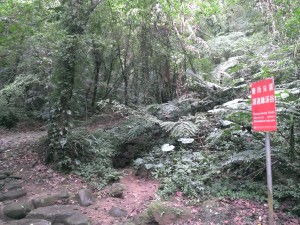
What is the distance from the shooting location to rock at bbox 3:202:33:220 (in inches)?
192

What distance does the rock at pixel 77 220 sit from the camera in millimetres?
4477

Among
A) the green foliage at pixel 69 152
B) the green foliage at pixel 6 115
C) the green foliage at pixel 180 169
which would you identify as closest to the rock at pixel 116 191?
the green foliage at pixel 180 169

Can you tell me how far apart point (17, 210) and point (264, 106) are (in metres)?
4.45

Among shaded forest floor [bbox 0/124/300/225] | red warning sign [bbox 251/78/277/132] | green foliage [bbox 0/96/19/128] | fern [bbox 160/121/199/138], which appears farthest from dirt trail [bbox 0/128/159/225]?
green foliage [bbox 0/96/19/128]

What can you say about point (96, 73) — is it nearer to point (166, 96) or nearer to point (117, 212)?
point (166, 96)

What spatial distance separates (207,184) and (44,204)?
3206mm

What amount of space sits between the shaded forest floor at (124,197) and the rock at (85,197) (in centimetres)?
11

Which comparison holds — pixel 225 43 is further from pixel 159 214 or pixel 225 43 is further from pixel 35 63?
pixel 159 214

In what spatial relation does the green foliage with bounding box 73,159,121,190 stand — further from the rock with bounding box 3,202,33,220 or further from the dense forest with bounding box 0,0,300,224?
the rock with bounding box 3,202,33,220

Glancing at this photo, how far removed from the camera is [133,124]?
8781 mm

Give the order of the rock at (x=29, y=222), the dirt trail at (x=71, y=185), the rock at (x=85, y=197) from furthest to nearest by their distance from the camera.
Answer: the rock at (x=85, y=197) < the dirt trail at (x=71, y=185) < the rock at (x=29, y=222)

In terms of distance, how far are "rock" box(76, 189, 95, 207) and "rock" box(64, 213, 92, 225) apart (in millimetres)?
563

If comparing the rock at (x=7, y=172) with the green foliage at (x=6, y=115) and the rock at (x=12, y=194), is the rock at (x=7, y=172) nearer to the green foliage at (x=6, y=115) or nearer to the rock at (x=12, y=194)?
the rock at (x=12, y=194)


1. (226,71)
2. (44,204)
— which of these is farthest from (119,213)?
(226,71)
